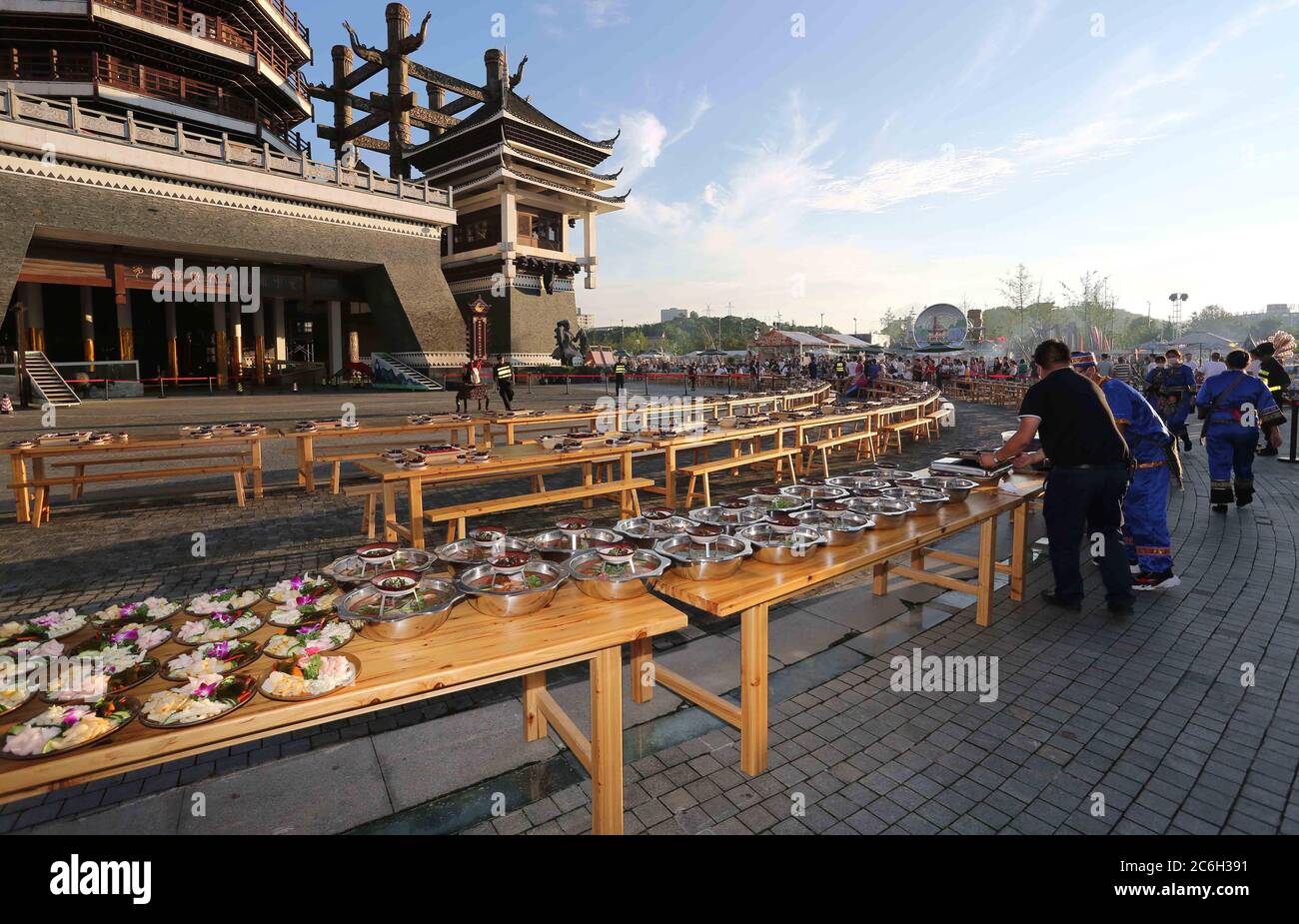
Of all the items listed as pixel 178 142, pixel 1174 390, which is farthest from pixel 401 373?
pixel 1174 390

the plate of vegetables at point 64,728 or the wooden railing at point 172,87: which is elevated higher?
the wooden railing at point 172,87

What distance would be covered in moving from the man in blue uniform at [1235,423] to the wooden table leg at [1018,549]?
16.4 ft

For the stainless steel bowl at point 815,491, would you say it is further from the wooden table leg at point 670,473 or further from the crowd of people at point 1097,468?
the wooden table leg at point 670,473

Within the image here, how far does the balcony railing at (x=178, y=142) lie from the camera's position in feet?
74.0

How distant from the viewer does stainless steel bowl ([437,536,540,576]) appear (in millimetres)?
3406

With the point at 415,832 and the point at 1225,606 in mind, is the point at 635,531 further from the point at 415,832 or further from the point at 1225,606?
the point at 1225,606

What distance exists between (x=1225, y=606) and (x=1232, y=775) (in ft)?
9.27

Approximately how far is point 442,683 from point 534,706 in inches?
55.0

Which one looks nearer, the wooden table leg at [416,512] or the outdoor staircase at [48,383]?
the wooden table leg at [416,512]

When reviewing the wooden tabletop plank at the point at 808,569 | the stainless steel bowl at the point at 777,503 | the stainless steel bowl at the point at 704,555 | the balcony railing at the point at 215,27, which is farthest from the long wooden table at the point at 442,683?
the balcony railing at the point at 215,27

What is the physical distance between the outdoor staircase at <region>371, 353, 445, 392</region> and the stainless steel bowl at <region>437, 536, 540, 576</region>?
30.6m

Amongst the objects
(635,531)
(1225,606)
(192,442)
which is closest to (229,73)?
(192,442)

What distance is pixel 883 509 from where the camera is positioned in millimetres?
4262

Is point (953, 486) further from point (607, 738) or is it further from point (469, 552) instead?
point (469, 552)
